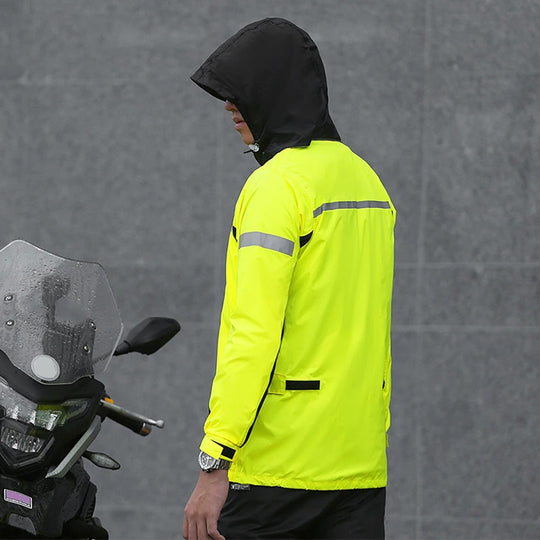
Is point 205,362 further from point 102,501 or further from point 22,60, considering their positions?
point 22,60

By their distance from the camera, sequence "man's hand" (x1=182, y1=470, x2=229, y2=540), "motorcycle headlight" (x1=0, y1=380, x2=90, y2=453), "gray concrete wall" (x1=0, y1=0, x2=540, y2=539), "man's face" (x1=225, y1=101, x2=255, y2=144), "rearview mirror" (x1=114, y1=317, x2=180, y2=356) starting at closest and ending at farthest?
1. "man's hand" (x1=182, y1=470, x2=229, y2=540)
2. "motorcycle headlight" (x1=0, y1=380, x2=90, y2=453)
3. "rearview mirror" (x1=114, y1=317, x2=180, y2=356)
4. "man's face" (x1=225, y1=101, x2=255, y2=144)
5. "gray concrete wall" (x1=0, y1=0, x2=540, y2=539)

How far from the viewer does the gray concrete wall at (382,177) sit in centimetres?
548

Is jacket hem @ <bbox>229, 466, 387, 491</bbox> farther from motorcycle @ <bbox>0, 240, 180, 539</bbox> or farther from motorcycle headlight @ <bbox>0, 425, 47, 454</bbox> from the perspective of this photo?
motorcycle headlight @ <bbox>0, 425, 47, 454</bbox>

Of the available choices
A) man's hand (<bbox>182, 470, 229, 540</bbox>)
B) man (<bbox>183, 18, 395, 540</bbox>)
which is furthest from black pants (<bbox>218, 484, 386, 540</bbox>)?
man's hand (<bbox>182, 470, 229, 540</bbox>)

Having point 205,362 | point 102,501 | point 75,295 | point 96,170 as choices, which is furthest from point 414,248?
point 75,295

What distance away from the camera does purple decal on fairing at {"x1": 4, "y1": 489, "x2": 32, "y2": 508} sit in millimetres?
2891

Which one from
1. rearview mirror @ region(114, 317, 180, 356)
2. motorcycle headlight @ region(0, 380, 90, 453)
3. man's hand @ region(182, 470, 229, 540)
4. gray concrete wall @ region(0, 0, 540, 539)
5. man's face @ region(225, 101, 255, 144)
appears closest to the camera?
man's hand @ region(182, 470, 229, 540)

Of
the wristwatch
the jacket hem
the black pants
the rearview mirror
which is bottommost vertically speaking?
the black pants

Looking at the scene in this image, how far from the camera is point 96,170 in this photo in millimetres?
5691

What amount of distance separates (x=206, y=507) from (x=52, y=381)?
0.50 metres

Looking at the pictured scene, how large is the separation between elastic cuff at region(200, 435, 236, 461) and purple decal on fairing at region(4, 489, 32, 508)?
0.48 meters

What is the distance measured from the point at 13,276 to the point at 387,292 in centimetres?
97

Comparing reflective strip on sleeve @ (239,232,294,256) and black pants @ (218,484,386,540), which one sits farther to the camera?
black pants @ (218,484,386,540)

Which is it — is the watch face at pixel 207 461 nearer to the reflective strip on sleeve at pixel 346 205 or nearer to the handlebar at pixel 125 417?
the handlebar at pixel 125 417
